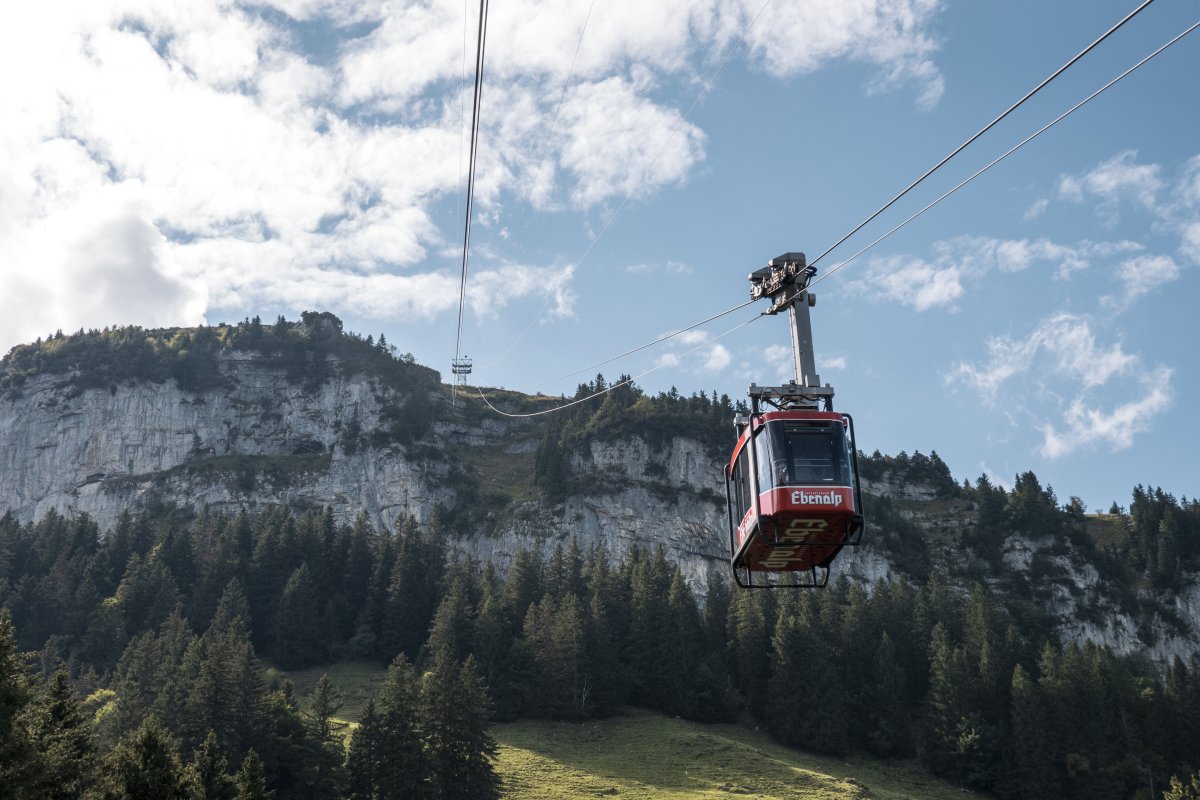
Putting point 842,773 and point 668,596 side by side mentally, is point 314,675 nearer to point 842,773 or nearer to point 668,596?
point 668,596

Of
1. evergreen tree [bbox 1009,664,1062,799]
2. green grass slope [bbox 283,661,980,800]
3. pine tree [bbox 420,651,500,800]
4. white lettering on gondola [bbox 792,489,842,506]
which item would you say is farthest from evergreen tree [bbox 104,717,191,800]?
evergreen tree [bbox 1009,664,1062,799]

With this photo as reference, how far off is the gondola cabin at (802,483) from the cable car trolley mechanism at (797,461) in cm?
3

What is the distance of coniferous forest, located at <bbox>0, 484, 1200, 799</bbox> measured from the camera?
69.2 metres

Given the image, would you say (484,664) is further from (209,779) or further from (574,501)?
(574,501)

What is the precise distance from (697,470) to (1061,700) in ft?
295

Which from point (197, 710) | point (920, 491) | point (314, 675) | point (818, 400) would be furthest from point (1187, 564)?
point (818, 400)

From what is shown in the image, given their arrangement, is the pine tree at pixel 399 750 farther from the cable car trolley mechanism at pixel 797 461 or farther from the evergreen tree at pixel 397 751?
the cable car trolley mechanism at pixel 797 461

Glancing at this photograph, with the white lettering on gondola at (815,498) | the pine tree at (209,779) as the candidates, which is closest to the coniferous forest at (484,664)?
the pine tree at (209,779)

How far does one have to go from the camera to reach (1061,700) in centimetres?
9394

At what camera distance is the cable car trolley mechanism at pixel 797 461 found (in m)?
26.4

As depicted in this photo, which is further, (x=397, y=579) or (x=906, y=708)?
(x=397, y=579)

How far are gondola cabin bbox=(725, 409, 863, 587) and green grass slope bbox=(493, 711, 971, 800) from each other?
51.2 metres

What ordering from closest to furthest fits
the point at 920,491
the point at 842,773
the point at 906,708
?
the point at 842,773 < the point at 906,708 < the point at 920,491

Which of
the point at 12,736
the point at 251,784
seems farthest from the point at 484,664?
the point at 12,736
